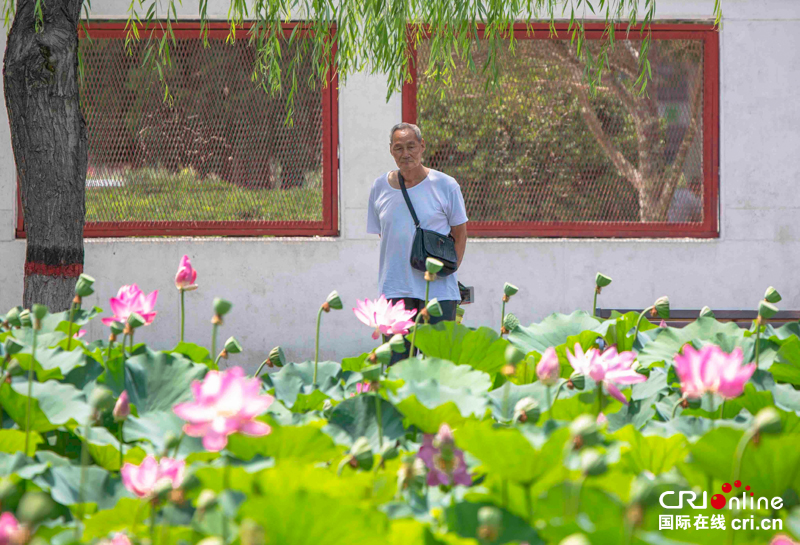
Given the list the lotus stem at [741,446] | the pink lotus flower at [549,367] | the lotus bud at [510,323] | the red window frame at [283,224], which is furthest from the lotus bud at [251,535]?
the red window frame at [283,224]

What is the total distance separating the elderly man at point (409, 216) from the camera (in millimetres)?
3271

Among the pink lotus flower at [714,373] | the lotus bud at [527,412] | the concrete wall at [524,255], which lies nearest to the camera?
the pink lotus flower at [714,373]

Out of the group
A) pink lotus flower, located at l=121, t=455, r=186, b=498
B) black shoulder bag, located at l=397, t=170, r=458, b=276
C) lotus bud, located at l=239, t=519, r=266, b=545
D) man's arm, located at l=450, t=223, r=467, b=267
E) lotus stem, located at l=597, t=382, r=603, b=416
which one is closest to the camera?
lotus bud, located at l=239, t=519, r=266, b=545

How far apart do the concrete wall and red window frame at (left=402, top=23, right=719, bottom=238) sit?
0.07 m

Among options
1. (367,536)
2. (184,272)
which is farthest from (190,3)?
(367,536)

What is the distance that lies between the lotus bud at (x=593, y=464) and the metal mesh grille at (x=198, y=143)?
5.18 meters

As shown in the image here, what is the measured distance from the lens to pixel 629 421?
131 centimetres

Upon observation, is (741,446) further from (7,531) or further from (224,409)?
(7,531)

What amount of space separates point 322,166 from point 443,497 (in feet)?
16.4

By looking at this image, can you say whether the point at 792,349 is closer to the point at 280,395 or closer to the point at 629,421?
the point at 629,421

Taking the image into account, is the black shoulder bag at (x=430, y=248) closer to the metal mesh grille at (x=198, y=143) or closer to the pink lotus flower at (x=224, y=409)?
the pink lotus flower at (x=224, y=409)

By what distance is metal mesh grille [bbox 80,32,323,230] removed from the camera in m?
5.71

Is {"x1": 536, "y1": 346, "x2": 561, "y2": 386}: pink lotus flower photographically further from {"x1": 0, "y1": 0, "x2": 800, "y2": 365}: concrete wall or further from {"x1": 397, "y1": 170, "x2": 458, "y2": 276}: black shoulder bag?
{"x1": 0, "y1": 0, "x2": 800, "y2": 365}: concrete wall

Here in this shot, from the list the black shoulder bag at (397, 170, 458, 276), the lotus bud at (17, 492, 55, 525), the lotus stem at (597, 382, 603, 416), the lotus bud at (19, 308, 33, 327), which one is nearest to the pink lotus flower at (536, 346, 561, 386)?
the lotus stem at (597, 382, 603, 416)
